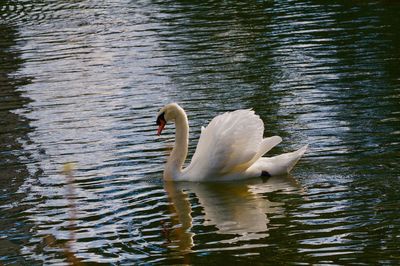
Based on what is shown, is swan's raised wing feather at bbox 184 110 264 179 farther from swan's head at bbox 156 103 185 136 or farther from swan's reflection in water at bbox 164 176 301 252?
swan's head at bbox 156 103 185 136

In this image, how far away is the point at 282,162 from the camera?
12.9m

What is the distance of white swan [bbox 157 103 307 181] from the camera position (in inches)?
508

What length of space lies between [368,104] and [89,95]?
5197mm

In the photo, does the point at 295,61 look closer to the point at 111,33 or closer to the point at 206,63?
the point at 206,63

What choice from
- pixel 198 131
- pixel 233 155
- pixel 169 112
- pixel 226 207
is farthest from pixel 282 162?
pixel 198 131

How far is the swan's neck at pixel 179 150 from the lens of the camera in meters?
13.2

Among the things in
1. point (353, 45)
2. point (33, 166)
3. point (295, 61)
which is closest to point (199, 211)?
point (33, 166)

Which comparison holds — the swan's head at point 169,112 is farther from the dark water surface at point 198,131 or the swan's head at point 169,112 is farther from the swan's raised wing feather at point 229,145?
the swan's raised wing feather at point 229,145

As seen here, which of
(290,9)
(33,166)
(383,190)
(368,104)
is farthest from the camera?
(290,9)

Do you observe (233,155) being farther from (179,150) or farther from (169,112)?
(169,112)

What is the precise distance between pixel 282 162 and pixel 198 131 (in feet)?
9.18

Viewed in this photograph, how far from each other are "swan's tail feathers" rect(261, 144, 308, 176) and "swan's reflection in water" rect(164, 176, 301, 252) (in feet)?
0.31

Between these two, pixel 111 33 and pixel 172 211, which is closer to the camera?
pixel 172 211

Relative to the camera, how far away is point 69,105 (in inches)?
718
